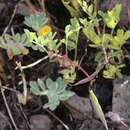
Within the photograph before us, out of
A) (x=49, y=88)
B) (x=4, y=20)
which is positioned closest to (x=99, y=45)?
(x=49, y=88)

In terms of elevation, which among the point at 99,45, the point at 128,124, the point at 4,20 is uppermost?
the point at 4,20

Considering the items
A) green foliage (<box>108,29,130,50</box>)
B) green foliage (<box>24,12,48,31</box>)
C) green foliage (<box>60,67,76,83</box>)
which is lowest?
green foliage (<box>60,67,76,83</box>)

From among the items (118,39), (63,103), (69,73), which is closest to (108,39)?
(118,39)

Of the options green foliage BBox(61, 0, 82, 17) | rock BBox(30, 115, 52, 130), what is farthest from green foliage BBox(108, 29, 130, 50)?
rock BBox(30, 115, 52, 130)

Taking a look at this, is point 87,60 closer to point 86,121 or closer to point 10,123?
point 86,121

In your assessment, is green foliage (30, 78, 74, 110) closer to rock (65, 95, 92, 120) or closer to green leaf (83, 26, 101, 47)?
rock (65, 95, 92, 120)

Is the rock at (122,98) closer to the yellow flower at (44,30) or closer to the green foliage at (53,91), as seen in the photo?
the green foliage at (53,91)
